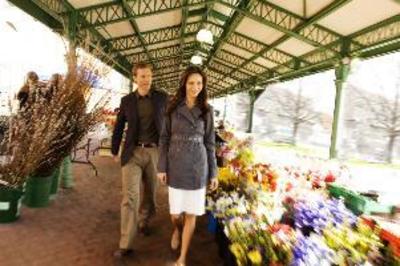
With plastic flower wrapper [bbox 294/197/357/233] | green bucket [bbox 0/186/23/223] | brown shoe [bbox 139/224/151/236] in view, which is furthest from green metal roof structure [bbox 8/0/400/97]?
plastic flower wrapper [bbox 294/197/357/233]

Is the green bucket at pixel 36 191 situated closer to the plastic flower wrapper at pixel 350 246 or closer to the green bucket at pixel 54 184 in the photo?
the green bucket at pixel 54 184

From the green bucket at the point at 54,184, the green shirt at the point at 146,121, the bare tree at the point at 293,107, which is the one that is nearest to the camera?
the green shirt at the point at 146,121

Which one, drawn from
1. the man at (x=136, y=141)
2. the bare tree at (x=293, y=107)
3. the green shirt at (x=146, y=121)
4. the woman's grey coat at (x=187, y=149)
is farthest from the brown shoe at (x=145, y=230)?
the bare tree at (x=293, y=107)

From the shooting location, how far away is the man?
140 inches

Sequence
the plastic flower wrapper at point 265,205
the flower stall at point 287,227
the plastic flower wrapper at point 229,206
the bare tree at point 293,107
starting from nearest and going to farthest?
1. the flower stall at point 287,227
2. the plastic flower wrapper at point 265,205
3. the plastic flower wrapper at point 229,206
4. the bare tree at point 293,107

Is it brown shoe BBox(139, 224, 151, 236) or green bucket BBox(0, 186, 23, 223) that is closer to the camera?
green bucket BBox(0, 186, 23, 223)

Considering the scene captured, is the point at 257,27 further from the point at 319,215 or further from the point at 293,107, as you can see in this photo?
the point at 293,107

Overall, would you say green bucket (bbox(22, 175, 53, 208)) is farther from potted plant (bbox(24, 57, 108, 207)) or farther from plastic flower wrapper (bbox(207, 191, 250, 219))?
plastic flower wrapper (bbox(207, 191, 250, 219))

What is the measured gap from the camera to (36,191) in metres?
4.77

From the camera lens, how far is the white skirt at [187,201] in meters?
3.29

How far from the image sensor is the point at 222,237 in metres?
3.74

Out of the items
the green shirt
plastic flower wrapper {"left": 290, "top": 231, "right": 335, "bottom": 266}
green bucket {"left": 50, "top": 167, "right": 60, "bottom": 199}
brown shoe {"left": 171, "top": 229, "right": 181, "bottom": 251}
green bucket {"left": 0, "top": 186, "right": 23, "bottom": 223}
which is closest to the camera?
plastic flower wrapper {"left": 290, "top": 231, "right": 335, "bottom": 266}

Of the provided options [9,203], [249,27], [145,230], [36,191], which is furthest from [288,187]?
[249,27]

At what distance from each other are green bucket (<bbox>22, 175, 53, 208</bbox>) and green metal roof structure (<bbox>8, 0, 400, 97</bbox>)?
1.54m
